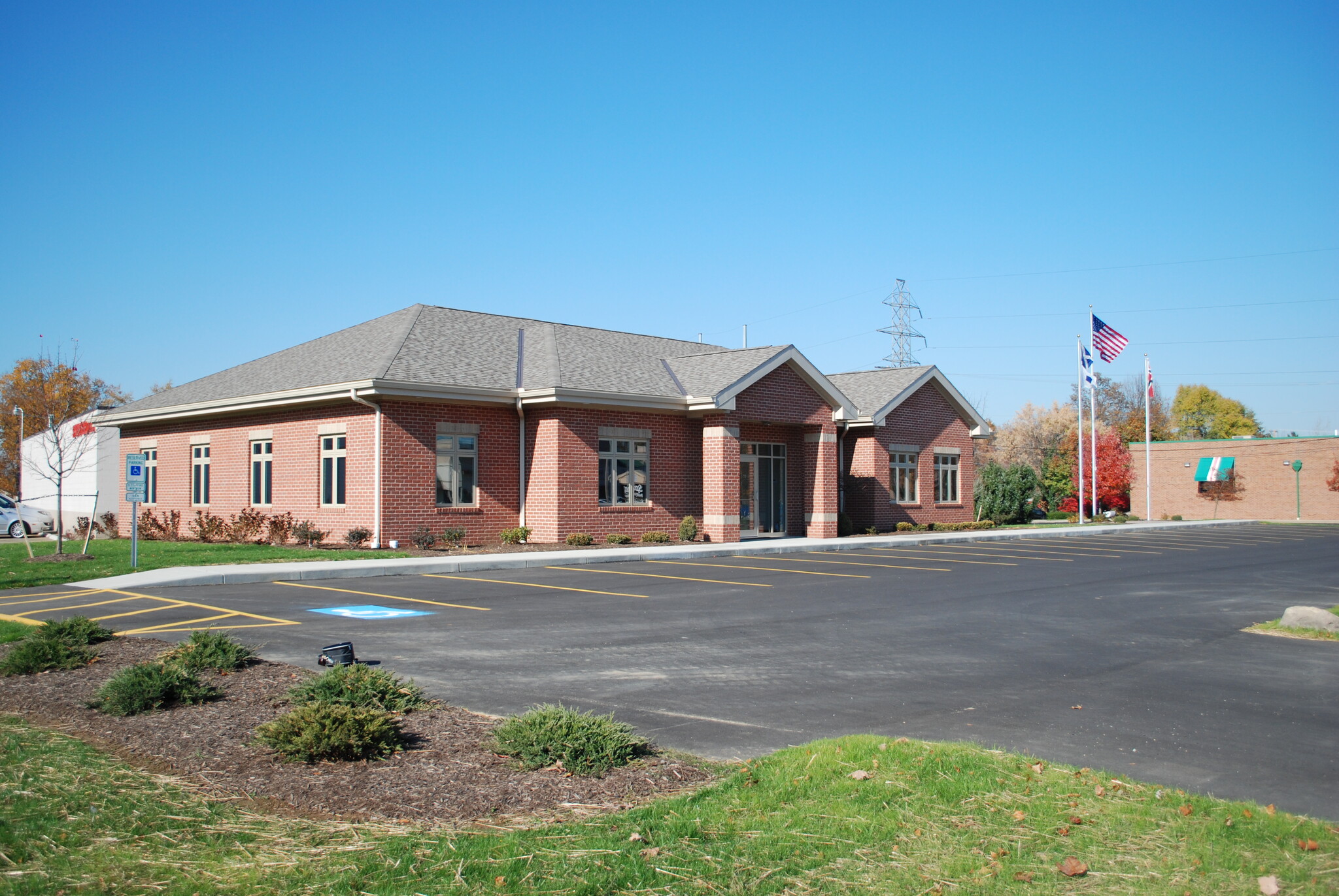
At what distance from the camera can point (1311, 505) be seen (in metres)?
51.0

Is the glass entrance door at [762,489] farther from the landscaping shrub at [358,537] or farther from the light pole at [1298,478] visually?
the light pole at [1298,478]

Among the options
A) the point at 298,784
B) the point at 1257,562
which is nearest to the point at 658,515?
the point at 1257,562

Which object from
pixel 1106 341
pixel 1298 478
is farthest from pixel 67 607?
pixel 1298 478

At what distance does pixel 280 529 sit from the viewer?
25234 millimetres

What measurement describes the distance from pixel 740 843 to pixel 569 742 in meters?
1.62

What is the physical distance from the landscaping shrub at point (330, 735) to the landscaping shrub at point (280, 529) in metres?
19.8

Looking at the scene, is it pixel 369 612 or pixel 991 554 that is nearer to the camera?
pixel 369 612

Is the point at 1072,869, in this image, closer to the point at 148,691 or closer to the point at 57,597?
the point at 148,691

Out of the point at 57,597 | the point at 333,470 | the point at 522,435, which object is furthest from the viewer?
the point at 522,435

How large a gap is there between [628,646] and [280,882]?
678cm

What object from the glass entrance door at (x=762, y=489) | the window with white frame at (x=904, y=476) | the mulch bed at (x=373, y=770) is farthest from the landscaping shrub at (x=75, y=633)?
the window with white frame at (x=904, y=476)

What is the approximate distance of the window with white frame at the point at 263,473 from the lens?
26875 millimetres

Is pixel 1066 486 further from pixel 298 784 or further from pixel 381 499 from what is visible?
pixel 298 784

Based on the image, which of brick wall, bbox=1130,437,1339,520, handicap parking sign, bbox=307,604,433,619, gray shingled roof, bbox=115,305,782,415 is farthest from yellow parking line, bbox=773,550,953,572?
brick wall, bbox=1130,437,1339,520
